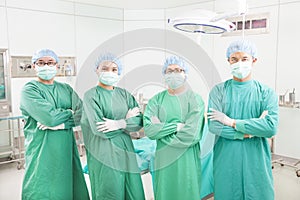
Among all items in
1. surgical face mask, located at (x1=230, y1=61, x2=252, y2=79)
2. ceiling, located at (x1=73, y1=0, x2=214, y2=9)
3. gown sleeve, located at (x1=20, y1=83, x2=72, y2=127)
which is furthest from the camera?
ceiling, located at (x1=73, y1=0, x2=214, y2=9)

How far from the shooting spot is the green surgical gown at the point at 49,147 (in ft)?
7.37

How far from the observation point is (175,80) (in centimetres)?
210

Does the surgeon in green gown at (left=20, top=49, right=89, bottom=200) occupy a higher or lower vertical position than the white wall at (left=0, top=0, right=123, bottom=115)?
lower

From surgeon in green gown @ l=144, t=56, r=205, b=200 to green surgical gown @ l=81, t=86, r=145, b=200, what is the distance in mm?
186

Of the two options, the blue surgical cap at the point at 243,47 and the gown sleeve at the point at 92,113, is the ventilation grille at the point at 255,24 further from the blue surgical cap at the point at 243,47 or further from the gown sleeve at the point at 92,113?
the gown sleeve at the point at 92,113

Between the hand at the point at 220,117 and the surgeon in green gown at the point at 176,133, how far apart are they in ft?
0.24

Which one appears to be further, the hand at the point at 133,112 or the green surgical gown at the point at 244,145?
the hand at the point at 133,112

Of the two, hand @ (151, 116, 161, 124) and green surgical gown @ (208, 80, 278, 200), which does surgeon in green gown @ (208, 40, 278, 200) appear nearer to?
green surgical gown @ (208, 80, 278, 200)

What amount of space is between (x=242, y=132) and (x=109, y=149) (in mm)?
957

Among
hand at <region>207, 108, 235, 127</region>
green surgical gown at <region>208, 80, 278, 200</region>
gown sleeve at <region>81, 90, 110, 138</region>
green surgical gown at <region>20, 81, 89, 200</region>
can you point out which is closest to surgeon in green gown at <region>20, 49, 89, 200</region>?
green surgical gown at <region>20, 81, 89, 200</region>

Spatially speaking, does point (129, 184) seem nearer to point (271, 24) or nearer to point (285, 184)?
point (285, 184)

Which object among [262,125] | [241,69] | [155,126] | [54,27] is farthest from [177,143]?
[54,27]

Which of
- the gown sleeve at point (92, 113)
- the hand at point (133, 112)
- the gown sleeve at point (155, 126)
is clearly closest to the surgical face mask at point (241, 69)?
the gown sleeve at point (155, 126)

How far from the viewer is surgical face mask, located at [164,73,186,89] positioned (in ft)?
6.88
